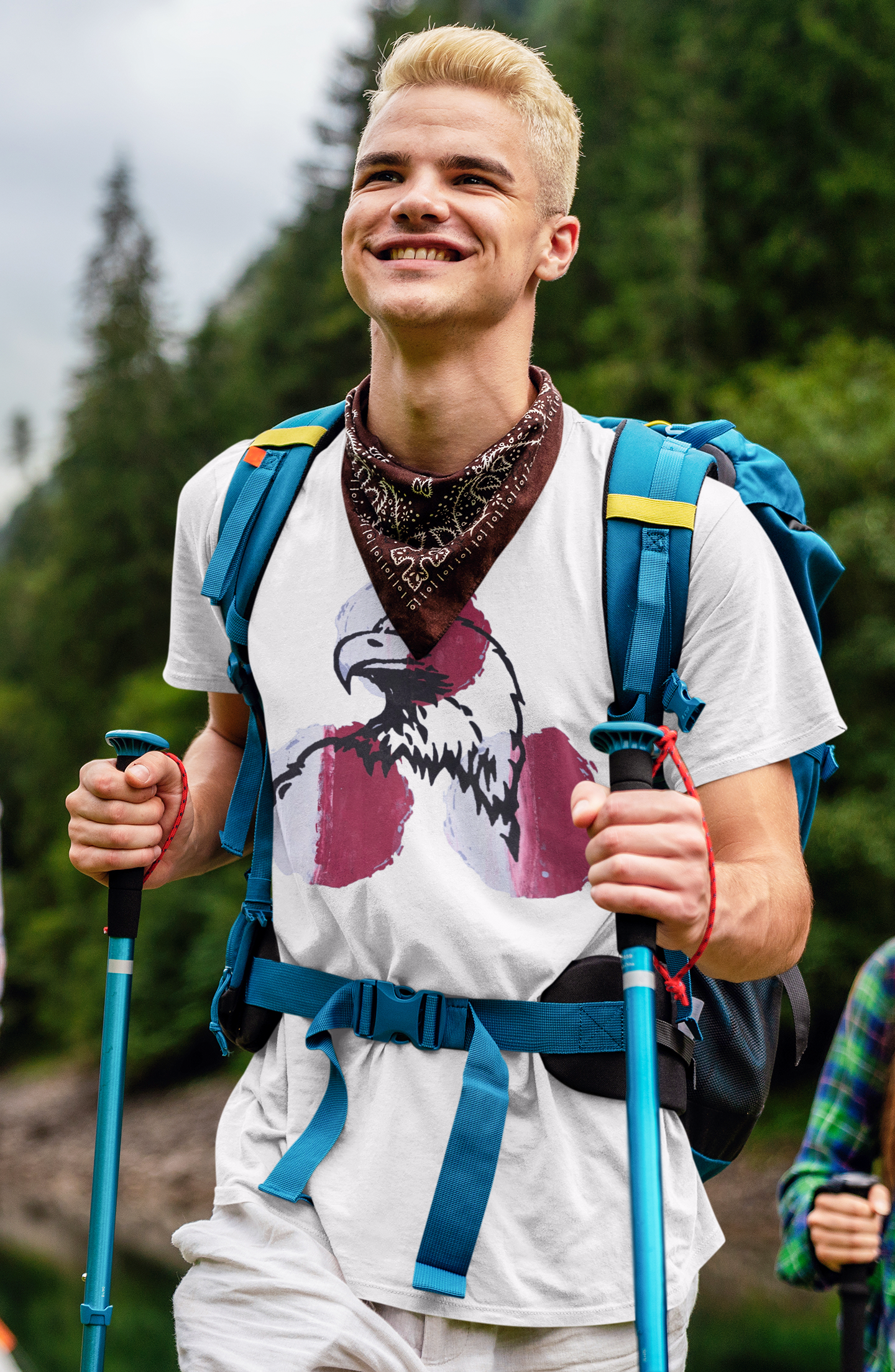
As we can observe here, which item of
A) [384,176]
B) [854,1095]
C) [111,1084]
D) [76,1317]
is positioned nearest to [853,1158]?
[854,1095]

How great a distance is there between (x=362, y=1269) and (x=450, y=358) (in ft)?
5.13

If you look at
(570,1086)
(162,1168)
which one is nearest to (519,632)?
(570,1086)

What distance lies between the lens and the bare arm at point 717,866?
79.6 inches

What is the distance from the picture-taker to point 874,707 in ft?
55.4

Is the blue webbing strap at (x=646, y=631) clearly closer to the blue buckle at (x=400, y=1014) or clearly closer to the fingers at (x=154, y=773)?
the blue buckle at (x=400, y=1014)

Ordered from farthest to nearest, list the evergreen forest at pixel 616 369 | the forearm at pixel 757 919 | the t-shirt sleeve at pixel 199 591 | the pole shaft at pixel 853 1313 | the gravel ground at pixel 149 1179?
1. the evergreen forest at pixel 616 369
2. the gravel ground at pixel 149 1179
3. the pole shaft at pixel 853 1313
4. the t-shirt sleeve at pixel 199 591
5. the forearm at pixel 757 919

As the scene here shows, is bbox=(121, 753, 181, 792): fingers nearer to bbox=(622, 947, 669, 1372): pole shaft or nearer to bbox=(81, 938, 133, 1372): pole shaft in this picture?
bbox=(81, 938, 133, 1372): pole shaft

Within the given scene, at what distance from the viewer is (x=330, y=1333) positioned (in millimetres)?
2260

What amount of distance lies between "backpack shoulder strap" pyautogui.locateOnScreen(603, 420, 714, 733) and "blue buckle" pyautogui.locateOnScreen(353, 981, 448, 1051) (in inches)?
22.1

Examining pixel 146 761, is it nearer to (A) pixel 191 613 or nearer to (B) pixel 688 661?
(A) pixel 191 613

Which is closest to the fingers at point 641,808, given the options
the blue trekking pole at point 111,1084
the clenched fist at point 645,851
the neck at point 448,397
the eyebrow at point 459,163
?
the clenched fist at point 645,851

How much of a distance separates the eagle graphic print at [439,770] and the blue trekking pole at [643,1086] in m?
0.39

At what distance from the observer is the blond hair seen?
2.84m

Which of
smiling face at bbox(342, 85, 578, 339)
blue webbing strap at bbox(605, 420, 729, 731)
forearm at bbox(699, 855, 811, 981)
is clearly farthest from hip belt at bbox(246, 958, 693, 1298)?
smiling face at bbox(342, 85, 578, 339)
